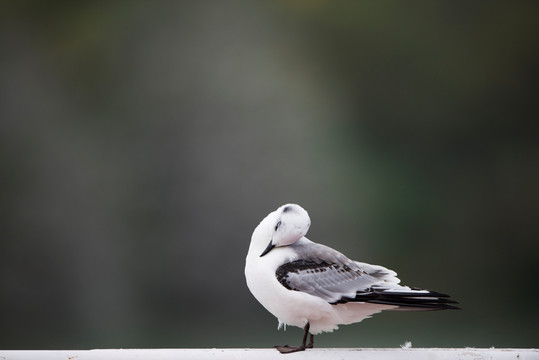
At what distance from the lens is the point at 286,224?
167 cm

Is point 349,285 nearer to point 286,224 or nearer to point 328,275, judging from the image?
point 328,275

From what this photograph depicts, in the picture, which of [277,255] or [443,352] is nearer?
[443,352]

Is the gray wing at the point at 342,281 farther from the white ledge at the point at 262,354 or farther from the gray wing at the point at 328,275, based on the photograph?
the white ledge at the point at 262,354

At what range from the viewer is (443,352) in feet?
5.10

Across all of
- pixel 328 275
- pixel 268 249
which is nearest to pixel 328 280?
pixel 328 275

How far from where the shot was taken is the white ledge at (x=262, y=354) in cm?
152

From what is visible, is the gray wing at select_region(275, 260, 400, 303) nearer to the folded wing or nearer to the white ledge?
the folded wing

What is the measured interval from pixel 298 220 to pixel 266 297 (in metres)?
0.19

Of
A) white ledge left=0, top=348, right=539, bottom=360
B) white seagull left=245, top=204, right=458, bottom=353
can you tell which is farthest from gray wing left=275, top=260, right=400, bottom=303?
white ledge left=0, top=348, right=539, bottom=360

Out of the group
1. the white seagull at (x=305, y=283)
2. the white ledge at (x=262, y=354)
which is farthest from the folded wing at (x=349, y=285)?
the white ledge at (x=262, y=354)

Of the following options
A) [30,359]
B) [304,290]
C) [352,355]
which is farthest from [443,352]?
[30,359]

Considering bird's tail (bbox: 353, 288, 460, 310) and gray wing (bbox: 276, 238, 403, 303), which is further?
gray wing (bbox: 276, 238, 403, 303)

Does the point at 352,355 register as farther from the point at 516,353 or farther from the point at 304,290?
the point at 516,353

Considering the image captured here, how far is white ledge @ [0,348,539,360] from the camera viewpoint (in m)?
1.52
